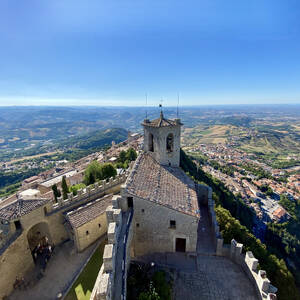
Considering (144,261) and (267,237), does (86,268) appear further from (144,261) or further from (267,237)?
(267,237)

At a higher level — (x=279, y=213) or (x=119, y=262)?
(x=119, y=262)

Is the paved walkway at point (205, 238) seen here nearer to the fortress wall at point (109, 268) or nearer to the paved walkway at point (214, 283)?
the paved walkway at point (214, 283)

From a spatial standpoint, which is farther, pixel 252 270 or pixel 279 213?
pixel 279 213

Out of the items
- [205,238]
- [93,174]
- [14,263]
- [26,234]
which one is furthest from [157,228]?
[93,174]

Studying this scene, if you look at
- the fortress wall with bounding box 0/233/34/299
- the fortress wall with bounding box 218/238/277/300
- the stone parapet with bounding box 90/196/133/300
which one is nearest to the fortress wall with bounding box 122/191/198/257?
the stone parapet with bounding box 90/196/133/300

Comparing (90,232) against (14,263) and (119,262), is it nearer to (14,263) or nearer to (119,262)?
(14,263)
